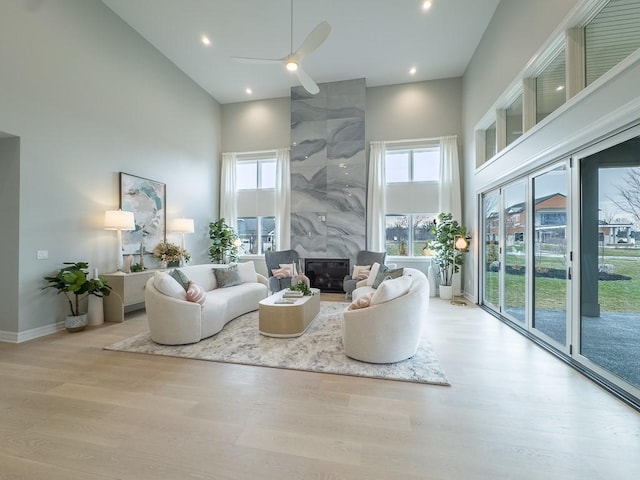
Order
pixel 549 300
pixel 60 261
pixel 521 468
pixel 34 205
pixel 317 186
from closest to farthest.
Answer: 1. pixel 521 468
2. pixel 549 300
3. pixel 34 205
4. pixel 60 261
5. pixel 317 186

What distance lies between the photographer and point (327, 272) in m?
6.96

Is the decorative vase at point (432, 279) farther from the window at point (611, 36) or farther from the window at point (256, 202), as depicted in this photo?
the window at point (611, 36)

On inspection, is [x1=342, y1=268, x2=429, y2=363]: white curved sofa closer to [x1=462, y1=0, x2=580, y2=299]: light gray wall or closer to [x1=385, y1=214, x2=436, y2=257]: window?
[x1=462, y1=0, x2=580, y2=299]: light gray wall

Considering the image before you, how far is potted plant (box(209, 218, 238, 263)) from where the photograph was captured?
7324 millimetres

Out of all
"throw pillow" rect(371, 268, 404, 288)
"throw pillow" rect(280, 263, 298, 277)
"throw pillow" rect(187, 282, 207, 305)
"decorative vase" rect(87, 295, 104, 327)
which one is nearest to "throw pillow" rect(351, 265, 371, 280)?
"throw pillow" rect(371, 268, 404, 288)

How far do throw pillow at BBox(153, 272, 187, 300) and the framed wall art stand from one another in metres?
2.14

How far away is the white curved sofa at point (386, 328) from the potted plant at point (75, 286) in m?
3.73

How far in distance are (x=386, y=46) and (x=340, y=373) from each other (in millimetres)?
5987

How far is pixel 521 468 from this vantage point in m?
1.58

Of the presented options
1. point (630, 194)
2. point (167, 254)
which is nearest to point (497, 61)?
point (630, 194)

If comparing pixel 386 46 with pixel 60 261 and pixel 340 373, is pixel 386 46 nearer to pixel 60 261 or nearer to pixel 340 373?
pixel 340 373

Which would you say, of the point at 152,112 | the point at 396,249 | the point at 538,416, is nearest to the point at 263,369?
the point at 538,416

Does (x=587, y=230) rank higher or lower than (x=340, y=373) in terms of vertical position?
higher

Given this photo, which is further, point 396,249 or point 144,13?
point 396,249
